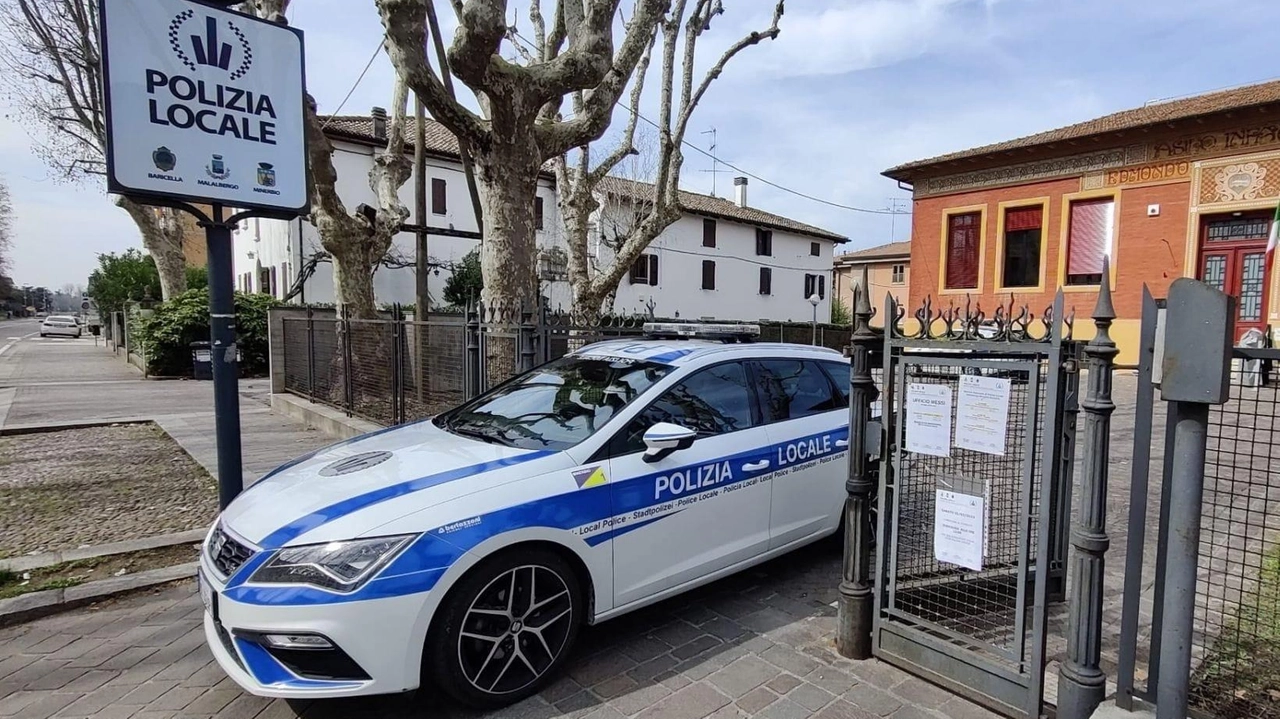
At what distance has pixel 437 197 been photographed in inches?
966

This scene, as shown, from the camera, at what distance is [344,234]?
10805mm

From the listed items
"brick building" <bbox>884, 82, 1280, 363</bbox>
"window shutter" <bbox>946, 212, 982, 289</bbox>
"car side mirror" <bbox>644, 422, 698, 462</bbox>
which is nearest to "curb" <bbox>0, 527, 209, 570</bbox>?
"car side mirror" <bbox>644, 422, 698, 462</bbox>

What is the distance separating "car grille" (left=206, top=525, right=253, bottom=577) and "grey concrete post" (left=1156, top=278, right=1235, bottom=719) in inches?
131

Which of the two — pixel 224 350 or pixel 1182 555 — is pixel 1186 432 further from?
pixel 224 350

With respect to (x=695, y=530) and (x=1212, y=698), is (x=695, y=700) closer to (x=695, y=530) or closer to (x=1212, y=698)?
(x=695, y=530)

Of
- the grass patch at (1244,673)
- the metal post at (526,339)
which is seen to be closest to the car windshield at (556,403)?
the metal post at (526,339)

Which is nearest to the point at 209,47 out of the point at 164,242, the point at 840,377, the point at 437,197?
the point at 840,377

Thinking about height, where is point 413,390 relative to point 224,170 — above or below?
below

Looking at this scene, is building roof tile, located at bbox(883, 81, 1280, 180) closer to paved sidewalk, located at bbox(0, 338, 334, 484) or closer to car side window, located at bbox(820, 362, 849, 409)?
car side window, located at bbox(820, 362, 849, 409)

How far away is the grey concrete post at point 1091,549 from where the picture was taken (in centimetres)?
239

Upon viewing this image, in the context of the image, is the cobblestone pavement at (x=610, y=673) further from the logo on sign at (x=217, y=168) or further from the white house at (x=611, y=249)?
the white house at (x=611, y=249)

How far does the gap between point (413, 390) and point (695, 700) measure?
6573mm

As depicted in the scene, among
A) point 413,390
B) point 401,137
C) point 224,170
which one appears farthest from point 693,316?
point 224,170

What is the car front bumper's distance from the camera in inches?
95.7
